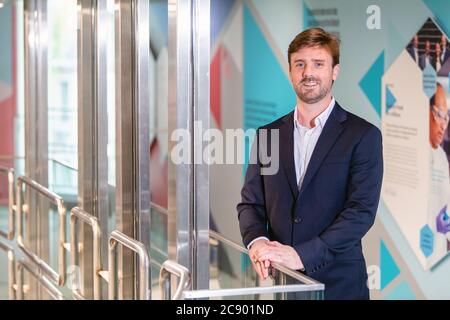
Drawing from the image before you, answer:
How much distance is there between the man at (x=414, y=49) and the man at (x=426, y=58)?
16 mm

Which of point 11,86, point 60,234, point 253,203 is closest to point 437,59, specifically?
point 253,203

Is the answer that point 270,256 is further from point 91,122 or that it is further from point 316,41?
point 91,122

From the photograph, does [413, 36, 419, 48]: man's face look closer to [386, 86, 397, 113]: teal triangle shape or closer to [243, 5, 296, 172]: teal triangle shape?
[386, 86, 397, 113]: teal triangle shape

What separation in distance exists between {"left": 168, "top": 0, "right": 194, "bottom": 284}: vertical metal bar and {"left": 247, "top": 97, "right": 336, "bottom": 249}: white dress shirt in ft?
1.73

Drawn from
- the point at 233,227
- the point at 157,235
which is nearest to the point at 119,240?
the point at 157,235

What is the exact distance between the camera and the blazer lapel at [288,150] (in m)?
3.61

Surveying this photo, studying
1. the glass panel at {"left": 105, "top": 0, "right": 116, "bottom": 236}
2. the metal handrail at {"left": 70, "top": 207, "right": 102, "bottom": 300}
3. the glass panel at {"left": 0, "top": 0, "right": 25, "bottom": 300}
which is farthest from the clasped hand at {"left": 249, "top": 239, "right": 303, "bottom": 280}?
the glass panel at {"left": 0, "top": 0, "right": 25, "bottom": 300}

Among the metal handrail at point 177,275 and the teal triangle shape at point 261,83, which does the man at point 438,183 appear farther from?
the metal handrail at point 177,275

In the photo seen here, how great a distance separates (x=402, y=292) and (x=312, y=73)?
0.78 metres

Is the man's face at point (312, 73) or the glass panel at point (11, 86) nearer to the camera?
the man's face at point (312, 73)

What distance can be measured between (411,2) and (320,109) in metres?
0.49

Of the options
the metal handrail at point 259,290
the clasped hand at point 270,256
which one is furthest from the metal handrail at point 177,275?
the clasped hand at point 270,256

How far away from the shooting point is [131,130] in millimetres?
4699

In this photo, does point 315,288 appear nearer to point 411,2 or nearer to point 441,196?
point 441,196
